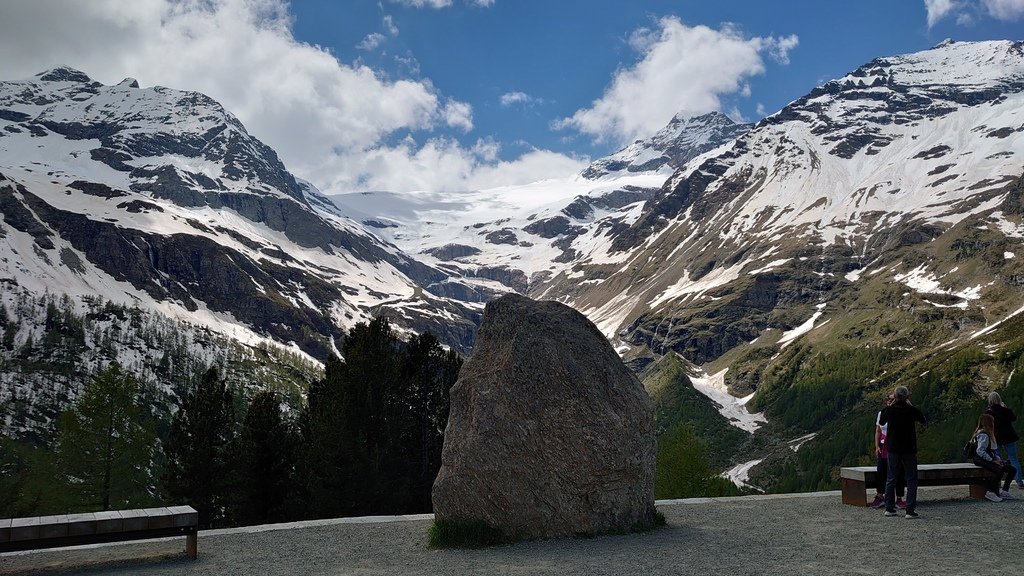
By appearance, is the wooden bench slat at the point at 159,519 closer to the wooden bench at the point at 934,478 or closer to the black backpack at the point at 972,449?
the wooden bench at the point at 934,478

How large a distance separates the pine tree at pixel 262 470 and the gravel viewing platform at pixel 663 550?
18997 mm

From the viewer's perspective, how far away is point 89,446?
150 feet

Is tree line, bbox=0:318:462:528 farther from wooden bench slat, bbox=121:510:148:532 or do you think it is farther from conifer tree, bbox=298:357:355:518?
wooden bench slat, bbox=121:510:148:532

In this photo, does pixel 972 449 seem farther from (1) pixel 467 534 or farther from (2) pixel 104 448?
(2) pixel 104 448

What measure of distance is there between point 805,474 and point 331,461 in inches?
5877

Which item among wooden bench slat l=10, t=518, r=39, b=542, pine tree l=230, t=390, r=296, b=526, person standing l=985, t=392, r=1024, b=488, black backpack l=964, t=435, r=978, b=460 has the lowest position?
pine tree l=230, t=390, r=296, b=526

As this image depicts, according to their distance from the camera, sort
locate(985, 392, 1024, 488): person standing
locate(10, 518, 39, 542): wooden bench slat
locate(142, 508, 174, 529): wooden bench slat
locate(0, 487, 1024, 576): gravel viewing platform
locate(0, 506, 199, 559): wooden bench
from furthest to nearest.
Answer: locate(985, 392, 1024, 488): person standing
locate(142, 508, 174, 529): wooden bench slat
locate(0, 506, 199, 559): wooden bench
locate(10, 518, 39, 542): wooden bench slat
locate(0, 487, 1024, 576): gravel viewing platform

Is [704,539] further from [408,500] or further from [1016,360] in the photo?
[1016,360]

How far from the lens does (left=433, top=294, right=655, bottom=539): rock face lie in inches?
698

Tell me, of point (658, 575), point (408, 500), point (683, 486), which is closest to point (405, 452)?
point (408, 500)

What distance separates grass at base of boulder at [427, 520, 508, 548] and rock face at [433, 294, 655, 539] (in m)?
0.19

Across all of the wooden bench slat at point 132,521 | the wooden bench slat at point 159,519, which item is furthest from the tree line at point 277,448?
the wooden bench slat at point 132,521

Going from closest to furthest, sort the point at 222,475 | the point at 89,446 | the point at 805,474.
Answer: the point at 222,475 → the point at 89,446 → the point at 805,474

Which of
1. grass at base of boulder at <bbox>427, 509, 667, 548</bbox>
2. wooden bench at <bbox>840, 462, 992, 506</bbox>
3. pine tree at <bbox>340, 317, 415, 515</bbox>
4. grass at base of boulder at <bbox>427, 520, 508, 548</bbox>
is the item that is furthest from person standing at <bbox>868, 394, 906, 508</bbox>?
pine tree at <bbox>340, 317, 415, 515</bbox>
